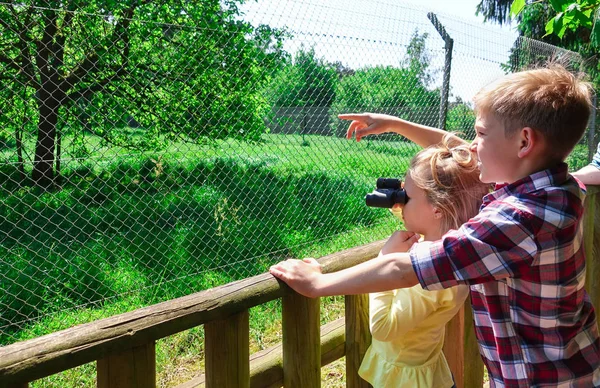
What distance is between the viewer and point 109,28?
4.96 metres

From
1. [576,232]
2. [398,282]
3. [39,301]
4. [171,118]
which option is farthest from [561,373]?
[171,118]

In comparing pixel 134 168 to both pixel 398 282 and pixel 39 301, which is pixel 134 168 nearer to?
pixel 39 301

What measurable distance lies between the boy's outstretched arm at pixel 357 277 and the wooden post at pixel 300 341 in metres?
0.10

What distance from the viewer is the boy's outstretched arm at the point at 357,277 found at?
1193mm

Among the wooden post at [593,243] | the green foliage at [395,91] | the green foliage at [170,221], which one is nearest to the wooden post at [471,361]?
the wooden post at [593,243]

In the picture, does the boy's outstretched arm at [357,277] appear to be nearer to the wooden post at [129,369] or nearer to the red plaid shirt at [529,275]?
the red plaid shirt at [529,275]

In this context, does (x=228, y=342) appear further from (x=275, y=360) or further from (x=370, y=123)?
(x=370, y=123)

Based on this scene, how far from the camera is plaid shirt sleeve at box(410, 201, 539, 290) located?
1110 mm

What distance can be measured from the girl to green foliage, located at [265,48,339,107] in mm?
3933

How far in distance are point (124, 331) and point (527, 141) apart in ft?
3.27

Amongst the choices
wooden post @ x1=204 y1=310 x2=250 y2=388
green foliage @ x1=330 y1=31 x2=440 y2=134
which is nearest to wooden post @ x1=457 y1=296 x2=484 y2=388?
wooden post @ x1=204 y1=310 x2=250 y2=388

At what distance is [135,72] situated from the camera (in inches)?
202

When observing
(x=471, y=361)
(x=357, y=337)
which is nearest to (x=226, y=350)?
(x=357, y=337)

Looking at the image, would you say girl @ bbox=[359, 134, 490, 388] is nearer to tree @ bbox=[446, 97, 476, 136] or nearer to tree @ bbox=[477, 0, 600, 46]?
tree @ bbox=[477, 0, 600, 46]
